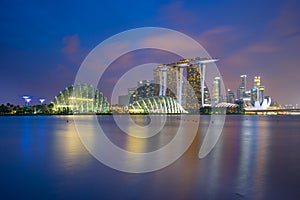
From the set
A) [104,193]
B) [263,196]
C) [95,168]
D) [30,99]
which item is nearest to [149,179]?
[104,193]

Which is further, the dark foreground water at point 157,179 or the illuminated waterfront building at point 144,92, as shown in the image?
the illuminated waterfront building at point 144,92

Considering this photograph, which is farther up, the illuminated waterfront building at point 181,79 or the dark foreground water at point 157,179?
the illuminated waterfront building at point 181,79

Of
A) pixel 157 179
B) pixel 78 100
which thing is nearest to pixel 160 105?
pixel 78 100

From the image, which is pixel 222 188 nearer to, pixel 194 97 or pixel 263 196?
pixel 263 196

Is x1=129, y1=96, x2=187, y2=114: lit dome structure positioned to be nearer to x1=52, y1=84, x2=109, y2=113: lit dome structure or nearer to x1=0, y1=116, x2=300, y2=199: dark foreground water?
x1=52, y1=84, x2=109, y2=113: lit dome structure

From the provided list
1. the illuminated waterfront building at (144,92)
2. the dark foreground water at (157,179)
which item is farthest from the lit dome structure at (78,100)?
the dark foreground water at (157,179)

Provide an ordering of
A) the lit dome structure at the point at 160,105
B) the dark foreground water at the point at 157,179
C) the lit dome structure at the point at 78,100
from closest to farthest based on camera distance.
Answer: the dark foreground water at the point at 157,179
the lit dome structure at the point at 160,105
the lit dome structure at the point at 78,100

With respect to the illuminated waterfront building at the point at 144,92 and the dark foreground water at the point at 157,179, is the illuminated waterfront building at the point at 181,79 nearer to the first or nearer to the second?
the illuminated waterfront building at the point at 144,92

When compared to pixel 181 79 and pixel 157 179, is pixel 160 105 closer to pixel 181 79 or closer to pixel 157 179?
pixel 181 79

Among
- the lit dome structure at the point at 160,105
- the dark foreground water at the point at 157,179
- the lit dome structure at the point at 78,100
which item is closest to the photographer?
the dark foreground water at the point at 157,179

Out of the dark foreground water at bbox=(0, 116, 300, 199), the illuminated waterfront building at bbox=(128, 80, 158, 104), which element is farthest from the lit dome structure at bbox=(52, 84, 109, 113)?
the dark foreground water at bbox=(0, 116, 300, 199)
